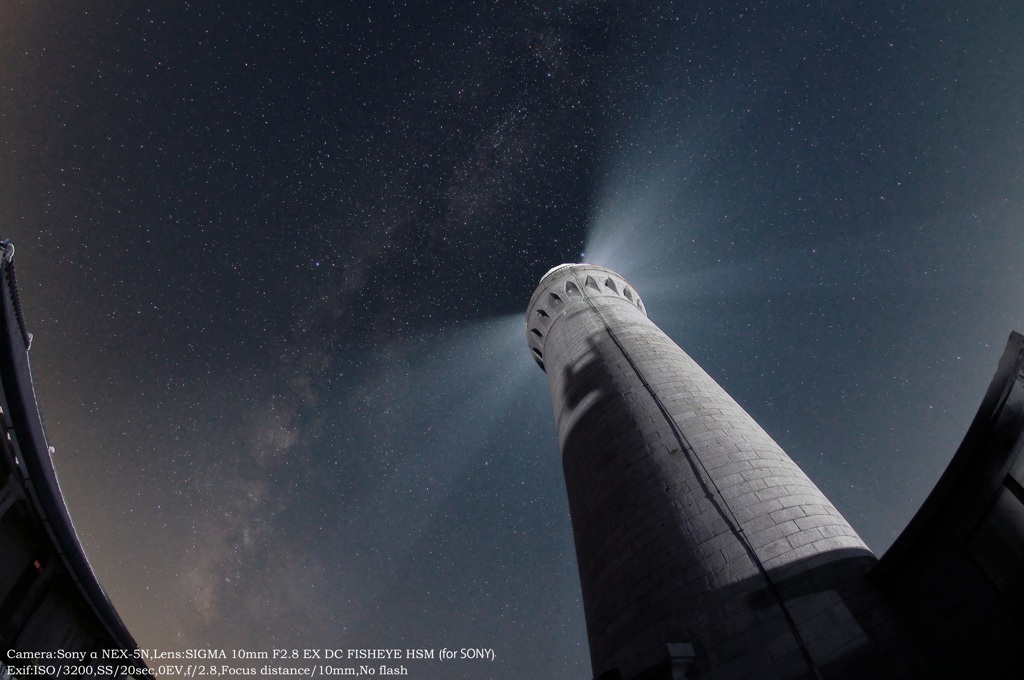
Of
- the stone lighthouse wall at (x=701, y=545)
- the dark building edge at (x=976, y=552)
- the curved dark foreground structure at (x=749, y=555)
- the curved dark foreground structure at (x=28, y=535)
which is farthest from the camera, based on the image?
the curved dark foreground structure at (x=28, y=535)

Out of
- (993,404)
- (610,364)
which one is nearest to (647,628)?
(993,404)

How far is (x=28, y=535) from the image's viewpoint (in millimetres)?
7219

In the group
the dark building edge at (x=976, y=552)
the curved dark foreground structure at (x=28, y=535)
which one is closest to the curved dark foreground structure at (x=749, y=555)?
the dark building edge at (x=976, y=552)

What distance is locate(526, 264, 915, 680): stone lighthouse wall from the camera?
6.19 m

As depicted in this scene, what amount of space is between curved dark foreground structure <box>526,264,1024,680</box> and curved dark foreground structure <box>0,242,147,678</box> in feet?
26.4

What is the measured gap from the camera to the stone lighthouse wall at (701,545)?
20.3 ft

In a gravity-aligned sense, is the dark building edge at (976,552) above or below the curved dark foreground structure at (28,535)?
below

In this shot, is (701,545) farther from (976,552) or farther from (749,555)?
(976,552)

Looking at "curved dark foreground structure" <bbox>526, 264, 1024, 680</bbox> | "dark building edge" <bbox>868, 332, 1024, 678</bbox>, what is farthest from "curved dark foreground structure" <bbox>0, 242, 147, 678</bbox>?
"dark building edge" <bbox>868, 332, 1024, 678</bbox>

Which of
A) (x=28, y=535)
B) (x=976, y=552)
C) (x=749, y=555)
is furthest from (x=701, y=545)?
(x=28, y=535)

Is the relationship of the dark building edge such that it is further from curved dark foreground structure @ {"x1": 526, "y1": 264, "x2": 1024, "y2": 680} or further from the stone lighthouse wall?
the stone lighthouse wall

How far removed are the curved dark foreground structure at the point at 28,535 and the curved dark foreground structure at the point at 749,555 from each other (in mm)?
8035

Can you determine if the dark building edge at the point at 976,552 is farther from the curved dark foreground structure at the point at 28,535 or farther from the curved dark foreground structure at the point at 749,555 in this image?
the curved dark foreground structure at the point at 28,535

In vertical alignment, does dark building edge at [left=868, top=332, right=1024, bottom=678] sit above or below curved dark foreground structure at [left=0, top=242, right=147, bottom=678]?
below
